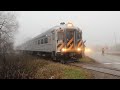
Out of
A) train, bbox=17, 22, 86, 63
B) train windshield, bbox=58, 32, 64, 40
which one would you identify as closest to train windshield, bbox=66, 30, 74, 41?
train, bbox=17, 22, 86, 63

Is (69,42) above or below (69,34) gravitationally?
below

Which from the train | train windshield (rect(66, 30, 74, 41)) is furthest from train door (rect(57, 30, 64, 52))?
train windshield (rect(66, 30, 74, 41))

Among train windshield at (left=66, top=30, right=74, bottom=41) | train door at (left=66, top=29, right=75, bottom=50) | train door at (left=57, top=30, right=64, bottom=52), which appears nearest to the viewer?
train door at (left=57, top=30, right=64, bottom=52)

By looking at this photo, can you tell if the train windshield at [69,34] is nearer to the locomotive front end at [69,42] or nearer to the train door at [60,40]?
the locomotive front end at [69,42]

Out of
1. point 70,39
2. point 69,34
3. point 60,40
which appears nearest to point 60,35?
point 60,40

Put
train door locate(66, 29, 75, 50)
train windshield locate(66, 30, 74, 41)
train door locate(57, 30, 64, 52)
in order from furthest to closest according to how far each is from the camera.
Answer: train windshield locate(66, 30, 74, 41), train door locate(66, 29, 75, 50), train door locate(57, 30, 64, 52)

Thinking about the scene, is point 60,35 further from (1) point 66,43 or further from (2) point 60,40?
(1) point 66,43

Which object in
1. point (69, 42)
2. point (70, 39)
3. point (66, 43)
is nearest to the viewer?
point (66, 43)

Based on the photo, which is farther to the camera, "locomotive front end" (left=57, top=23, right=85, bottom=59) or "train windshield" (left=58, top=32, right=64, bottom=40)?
"train windshield" (left=58, top=32, right=64, bottom=40)

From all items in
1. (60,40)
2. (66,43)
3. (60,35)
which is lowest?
(66,43)

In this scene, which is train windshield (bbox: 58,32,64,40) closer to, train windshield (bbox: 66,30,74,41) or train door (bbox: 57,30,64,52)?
train door (bbox: 57,30,64,52)

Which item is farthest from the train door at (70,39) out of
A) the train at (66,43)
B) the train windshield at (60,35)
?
the train windshield at (60,35)
